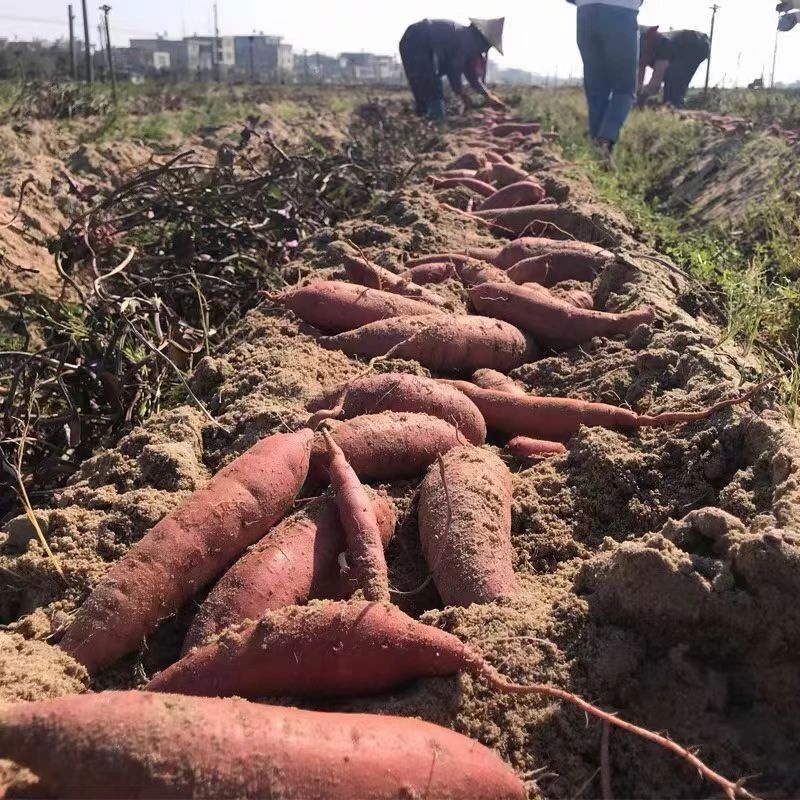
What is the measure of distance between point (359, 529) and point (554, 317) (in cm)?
213

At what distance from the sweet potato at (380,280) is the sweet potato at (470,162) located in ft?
16.7

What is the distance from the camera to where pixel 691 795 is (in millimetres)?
1594

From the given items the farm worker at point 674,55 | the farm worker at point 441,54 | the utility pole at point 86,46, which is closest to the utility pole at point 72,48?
the utility pole at point 86,46

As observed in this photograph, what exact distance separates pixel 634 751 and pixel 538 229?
17.1ft

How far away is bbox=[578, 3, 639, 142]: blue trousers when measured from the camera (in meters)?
12.8

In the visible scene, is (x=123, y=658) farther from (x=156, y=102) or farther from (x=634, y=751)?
(x=156, y=102)

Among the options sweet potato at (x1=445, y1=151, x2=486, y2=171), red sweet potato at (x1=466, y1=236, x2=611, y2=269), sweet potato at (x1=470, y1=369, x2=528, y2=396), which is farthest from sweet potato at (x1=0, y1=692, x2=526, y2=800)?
sweet potato at (x1=445, y1=151, x2=486, y2=171)

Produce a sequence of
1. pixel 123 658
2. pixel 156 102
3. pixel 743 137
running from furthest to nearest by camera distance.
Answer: pixel 156 102
pixel 743 137
pixel 123 658

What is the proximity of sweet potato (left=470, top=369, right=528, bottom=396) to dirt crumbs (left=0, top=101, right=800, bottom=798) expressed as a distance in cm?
21

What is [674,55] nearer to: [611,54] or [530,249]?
[611,54]

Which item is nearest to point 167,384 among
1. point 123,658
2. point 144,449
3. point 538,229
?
point 144,449

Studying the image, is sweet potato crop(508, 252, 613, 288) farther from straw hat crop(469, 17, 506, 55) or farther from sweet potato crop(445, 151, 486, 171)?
straw hat crop(469, 17, 506, 55)

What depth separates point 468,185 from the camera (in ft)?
26.0

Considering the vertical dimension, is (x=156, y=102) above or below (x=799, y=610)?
above
